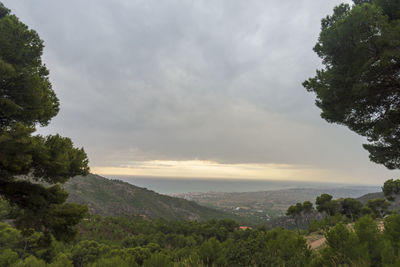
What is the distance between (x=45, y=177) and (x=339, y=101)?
1140cm

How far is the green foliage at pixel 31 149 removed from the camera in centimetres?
600

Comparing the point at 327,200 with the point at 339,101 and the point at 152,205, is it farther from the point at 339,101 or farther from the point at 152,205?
the point at 152,205

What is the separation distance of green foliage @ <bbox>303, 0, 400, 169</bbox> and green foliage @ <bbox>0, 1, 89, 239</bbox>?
10.1m

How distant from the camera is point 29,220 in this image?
250 inches

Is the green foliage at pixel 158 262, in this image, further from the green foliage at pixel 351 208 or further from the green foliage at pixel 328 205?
the green foliage at pixel 351 208

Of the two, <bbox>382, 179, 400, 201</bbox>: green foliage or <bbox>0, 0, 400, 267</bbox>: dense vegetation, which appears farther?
<bbox>382, 179, 400, 201</bbox>: green foliage

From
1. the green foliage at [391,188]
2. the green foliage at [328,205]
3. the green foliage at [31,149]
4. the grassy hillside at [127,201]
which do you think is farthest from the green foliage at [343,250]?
the grassy hillside at [127,201]

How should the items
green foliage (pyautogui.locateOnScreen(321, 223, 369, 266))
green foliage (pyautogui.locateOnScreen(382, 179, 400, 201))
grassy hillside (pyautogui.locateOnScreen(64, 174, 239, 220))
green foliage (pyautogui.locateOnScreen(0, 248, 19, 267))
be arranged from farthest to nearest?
grassy hillside (pyautogui.locateOnScreen(64, 174, 239, 220)) → green foliage (pyautogui.locateOnScreen(382, 179, 400, 201)) → green foliage (pyautogui.locateOnScreen(0, 248, 19, 267)) → green foliage (pyautogui.locateOnScreen(321, 223, 369, 266))

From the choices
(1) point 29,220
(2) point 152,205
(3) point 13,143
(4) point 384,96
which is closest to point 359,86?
(4) point 384,96

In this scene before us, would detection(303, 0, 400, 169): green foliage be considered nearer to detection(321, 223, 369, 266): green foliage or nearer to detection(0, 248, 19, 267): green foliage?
detection(321, 223, 369, 266): green foliage

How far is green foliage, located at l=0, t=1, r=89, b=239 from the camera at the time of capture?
236 inches

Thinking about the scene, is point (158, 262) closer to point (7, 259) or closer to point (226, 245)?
point (226, 245)

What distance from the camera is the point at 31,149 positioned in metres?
5.47

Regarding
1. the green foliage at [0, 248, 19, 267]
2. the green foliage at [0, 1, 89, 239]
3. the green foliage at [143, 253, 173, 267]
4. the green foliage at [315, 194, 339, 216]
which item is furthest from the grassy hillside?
the green foliage at [0, 1, 89, 239]
